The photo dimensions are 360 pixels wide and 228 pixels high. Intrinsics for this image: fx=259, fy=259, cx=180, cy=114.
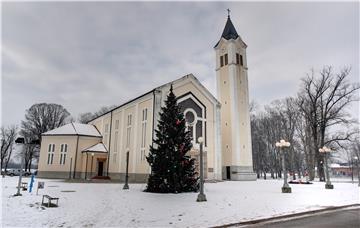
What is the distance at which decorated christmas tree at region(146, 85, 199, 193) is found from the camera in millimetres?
16406

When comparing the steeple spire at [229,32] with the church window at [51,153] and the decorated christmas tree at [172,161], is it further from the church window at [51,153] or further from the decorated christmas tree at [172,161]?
the church window at [51,153]

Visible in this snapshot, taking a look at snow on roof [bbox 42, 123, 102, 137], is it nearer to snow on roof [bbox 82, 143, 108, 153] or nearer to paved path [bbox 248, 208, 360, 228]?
snow on roof [bbox 82, 143, 108, 153]

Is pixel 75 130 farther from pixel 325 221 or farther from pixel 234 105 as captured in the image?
pixel 325 221

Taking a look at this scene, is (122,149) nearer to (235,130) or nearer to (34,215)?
(235,130)

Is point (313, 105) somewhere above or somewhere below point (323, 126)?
above

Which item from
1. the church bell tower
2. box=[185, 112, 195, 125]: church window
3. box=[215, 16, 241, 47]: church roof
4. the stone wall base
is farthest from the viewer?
box=[215, 16, 241, 47]: church roof

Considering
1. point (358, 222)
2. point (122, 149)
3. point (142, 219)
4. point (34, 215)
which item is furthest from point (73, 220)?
point (122, 149)

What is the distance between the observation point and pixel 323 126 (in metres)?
33.2

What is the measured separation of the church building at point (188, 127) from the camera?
2866cm

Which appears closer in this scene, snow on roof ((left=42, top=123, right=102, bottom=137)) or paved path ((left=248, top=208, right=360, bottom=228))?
paved path ((left=248, top=208, right=360, bottom=228))

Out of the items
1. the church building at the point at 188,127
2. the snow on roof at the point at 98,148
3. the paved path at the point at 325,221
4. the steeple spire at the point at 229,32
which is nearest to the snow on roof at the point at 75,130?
the church building at the point at 188,127

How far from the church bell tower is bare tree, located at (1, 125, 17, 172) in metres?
46.8

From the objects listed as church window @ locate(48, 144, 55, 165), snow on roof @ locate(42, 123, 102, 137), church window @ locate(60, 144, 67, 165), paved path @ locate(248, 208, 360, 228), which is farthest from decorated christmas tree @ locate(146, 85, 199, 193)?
church window @ locate(48, 144, 55, 165)

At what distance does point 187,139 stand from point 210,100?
15.6 metres
